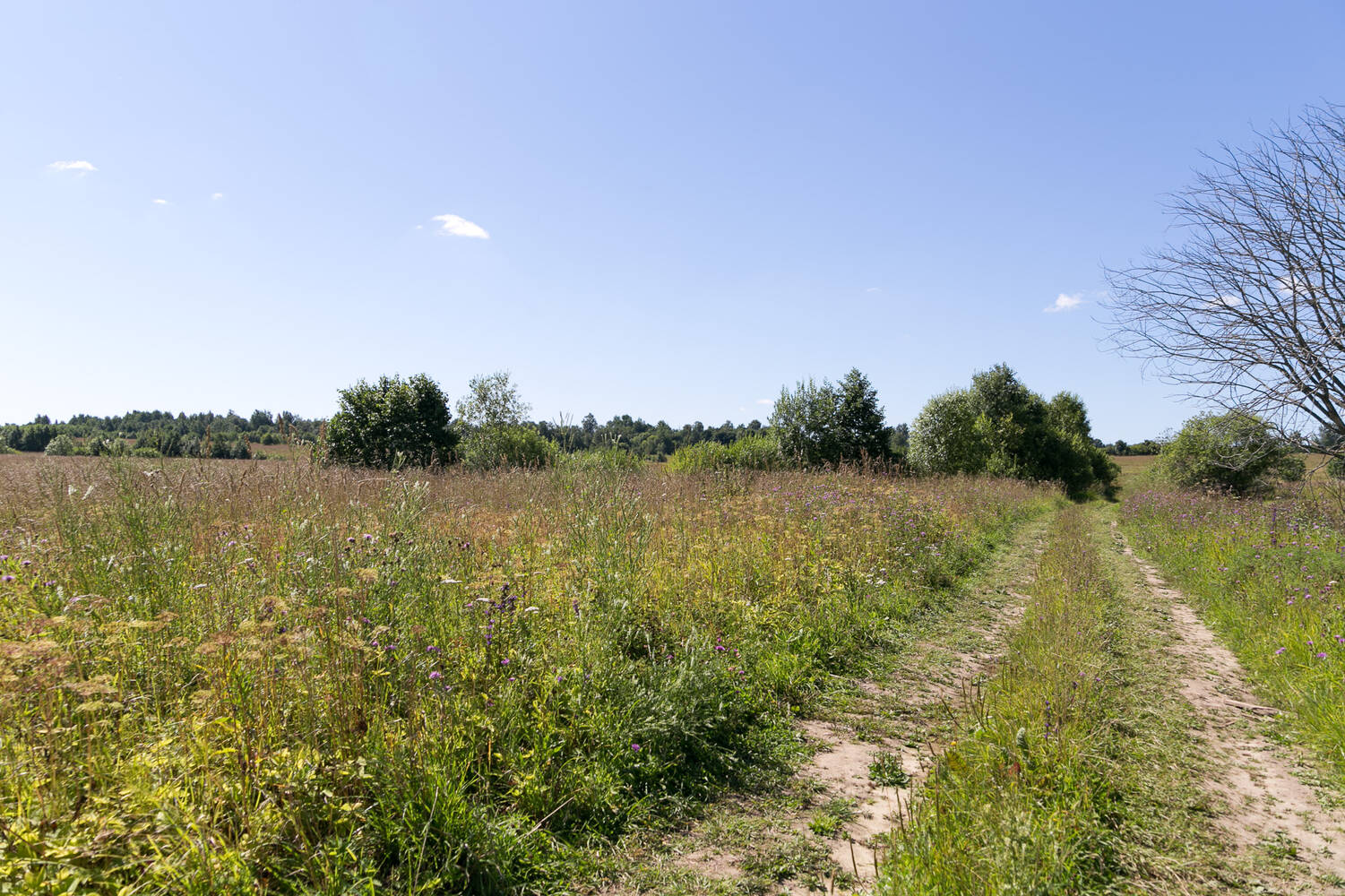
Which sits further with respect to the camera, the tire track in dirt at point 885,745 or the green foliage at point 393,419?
the green foliage at point 393,419

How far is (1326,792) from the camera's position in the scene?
3.67 m

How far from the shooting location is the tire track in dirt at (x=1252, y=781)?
3.14 metres

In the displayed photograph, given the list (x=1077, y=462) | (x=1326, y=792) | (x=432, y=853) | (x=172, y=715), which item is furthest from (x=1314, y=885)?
(x=1077, y=462)

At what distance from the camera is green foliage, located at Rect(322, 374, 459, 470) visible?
29.6 meters

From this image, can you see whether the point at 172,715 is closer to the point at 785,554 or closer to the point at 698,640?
the point at 698,640

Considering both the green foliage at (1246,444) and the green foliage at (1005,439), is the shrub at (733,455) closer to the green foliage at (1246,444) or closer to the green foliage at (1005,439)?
the green foliage at (1246,444)

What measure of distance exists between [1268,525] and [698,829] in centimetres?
1153

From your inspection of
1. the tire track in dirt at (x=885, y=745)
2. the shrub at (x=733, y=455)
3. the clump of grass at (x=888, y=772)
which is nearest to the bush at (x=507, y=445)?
the shrub at (x=733, y=455)

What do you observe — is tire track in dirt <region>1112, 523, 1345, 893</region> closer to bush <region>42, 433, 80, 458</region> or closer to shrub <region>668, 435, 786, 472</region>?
bush <region>42, 433, 80, 458</region>

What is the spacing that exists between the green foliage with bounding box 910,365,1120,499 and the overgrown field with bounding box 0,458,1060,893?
30.7 metres

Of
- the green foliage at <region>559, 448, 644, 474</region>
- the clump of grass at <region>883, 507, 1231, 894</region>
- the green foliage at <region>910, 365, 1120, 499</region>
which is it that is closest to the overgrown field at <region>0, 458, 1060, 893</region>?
the green foliage at <region>559, 448, 644, 474</region>

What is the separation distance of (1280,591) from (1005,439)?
1407 inches

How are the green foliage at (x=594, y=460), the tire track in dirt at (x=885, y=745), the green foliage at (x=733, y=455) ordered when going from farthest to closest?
the green foliage at (x=733, y=455) < the green foliage at (x=594, y=460) < the tire track in dirt at (x=885, y=745)

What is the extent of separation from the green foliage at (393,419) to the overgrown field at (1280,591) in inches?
1051
